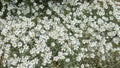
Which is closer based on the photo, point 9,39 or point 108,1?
point 9,39

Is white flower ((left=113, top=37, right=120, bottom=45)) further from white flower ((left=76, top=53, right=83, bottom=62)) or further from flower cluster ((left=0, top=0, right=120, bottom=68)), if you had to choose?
white flower ((left=76, top=53, right=83, bottom=62))

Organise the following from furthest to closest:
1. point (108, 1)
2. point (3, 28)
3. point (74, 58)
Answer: point (108, 1)
point (3, 28)
point (74, 58)

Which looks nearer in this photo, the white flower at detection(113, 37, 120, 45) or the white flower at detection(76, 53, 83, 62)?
the white flower at detection(76, 53, 83, 62)

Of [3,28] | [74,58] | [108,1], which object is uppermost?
[108,1]

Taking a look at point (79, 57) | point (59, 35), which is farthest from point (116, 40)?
point (59, 35)

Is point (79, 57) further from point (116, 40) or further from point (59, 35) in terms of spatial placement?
point (116, 40)

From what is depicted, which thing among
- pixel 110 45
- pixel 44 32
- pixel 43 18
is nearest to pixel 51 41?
pixel 44 32

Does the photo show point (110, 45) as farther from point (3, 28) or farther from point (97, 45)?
point (3, 28)

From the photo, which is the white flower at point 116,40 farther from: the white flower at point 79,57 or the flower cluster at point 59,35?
the white flower at point 79,57

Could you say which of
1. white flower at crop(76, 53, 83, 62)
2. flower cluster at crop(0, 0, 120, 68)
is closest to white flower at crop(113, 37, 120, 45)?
flower cluster at crop(0, 0, 120, 68)
